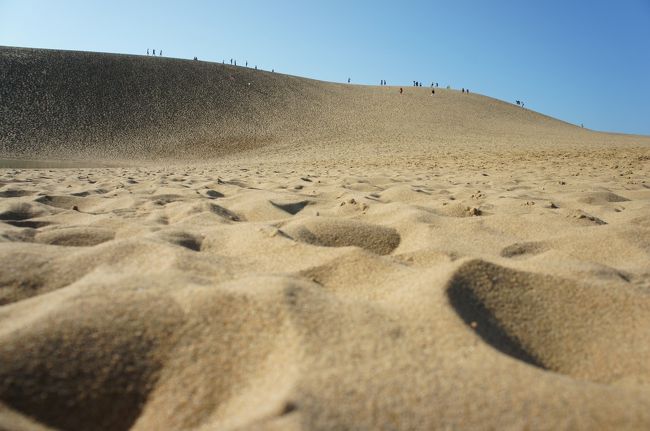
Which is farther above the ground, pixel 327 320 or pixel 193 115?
pixel 327 320

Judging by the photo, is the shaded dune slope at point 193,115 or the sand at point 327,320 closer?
the sand at point 327,320

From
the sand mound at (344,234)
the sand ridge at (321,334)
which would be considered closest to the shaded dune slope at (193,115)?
the sand mound at (344,234)

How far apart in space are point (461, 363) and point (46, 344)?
767mm

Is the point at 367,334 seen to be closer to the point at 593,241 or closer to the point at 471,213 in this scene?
the point at 593,241

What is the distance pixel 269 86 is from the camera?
2683cm

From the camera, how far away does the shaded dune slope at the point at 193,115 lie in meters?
17.6

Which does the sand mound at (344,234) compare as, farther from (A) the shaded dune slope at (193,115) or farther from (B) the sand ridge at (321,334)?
(A) the shaded dune slope at (193,115)

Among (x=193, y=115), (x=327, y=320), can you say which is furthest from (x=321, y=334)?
(x=193, y=115)

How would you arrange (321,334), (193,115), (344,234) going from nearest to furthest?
(321,334)
(344,234)
(193,115)

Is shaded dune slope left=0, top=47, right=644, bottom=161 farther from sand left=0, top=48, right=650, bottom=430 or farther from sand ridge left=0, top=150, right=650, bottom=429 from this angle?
sand ridge left=0, top=150, right=650, bottom=429

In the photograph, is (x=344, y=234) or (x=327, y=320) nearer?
(x=327, y=320)

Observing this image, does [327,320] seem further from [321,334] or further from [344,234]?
→ [344,234]

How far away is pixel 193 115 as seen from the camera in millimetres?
21516

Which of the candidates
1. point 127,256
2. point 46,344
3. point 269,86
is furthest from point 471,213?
point 269,86
